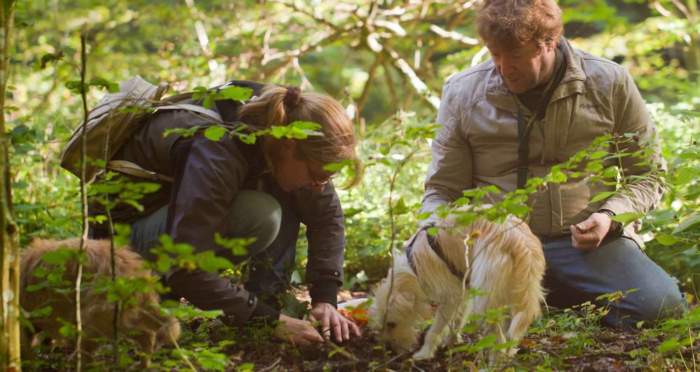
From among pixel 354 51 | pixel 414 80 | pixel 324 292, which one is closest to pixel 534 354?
A: pixel 324 292

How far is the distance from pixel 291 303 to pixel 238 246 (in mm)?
1782

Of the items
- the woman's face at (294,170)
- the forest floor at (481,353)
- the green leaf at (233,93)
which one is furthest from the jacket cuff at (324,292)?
the green leaf at (233,93)

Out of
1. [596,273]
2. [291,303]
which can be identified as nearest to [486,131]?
[596,273]

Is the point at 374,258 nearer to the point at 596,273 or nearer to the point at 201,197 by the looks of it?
the point at 596,273

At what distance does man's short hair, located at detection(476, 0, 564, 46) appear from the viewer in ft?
11.7

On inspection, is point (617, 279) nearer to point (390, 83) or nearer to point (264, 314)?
point (264, 314)

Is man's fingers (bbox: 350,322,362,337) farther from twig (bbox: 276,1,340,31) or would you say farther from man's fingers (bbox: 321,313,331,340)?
twig (bbox: 276,1,340,31)

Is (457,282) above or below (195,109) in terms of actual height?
below

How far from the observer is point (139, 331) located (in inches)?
101

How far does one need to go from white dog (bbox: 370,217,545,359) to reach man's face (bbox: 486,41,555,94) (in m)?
0.83

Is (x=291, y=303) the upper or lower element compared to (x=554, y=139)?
lower

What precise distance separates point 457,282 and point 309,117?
92cm

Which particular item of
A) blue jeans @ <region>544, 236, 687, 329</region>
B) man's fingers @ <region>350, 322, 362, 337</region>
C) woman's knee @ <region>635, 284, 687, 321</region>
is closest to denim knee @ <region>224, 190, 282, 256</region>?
man's fingers @ <region>350, 322, 362, 337</region>

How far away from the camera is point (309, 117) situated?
3.08m
